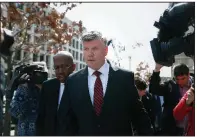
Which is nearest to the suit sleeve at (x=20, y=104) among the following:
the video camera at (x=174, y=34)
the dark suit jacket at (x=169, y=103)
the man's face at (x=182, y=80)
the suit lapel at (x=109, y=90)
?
the suit lapel at (x=109, y=90)

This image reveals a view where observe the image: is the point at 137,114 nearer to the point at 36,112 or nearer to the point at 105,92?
the point at 105,92

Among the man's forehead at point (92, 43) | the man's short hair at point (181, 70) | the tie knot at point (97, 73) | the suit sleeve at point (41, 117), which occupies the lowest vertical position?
the suit sleeve at point (41, 117)

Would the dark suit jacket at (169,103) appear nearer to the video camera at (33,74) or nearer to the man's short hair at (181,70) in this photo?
the man's short hair at (181,70)

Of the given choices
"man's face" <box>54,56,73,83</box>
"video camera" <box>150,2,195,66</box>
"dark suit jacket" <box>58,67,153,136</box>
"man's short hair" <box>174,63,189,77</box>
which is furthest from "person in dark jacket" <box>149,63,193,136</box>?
"video camera" <box>150,2,195,66</box>

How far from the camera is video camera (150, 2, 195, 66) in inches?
75.1

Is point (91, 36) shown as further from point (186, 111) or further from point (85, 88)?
point (186, 111)

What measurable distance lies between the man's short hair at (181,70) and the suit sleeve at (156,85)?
23 centimetres

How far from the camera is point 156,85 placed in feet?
11.0

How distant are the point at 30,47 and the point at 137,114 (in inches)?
332

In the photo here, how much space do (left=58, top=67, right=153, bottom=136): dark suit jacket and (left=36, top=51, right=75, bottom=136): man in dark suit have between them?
0.61m

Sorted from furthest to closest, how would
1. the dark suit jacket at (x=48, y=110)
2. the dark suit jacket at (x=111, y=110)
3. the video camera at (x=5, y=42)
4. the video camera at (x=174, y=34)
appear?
1. the dark suit jacket at (x=48, y=110)
2. the dark suit jacket at (x=111, y=110)
3. the video camera at (x=174, y=34)
4. the video camera at (x=5, y=42)

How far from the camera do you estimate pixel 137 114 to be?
2.89 metres

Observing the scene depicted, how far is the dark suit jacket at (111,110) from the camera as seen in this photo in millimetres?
2764

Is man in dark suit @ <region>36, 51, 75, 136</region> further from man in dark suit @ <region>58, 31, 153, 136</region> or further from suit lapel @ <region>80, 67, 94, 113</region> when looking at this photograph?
suit lapel @ <region>80, 67, 94, 113</region>
